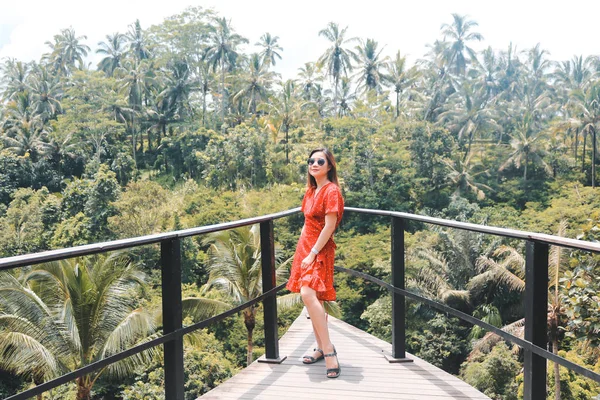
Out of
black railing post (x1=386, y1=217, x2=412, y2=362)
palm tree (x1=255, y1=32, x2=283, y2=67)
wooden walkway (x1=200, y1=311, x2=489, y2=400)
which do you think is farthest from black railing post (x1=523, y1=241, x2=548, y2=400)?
palm tree (x1=255, y1=32, x2=283, y2=67)

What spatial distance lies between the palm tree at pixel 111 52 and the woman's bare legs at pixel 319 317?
49141mm

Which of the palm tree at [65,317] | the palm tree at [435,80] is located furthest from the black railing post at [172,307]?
the palm tree at [435,80]

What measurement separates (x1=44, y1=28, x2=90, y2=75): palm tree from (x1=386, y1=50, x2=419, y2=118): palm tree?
99.4 feet

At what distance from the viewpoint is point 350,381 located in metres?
2.76

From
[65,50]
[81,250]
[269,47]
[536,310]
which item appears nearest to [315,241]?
[536,310]

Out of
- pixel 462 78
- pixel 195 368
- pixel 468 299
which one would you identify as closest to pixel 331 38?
pixel 462 78

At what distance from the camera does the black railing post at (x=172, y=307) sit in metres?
2.06

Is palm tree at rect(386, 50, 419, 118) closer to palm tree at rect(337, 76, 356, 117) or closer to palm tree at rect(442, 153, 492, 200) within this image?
palm tree at rect(337, 76, 356, 117)

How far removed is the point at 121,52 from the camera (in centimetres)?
4734

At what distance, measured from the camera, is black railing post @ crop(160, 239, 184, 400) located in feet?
6.75

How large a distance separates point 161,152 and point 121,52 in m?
14.8

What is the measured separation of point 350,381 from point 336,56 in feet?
130

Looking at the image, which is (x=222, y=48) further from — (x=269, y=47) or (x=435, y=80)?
(x=435, y=80)

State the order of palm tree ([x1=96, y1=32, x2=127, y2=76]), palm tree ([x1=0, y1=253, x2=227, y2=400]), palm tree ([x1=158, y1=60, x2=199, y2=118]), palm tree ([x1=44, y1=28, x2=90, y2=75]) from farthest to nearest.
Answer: palm tree ([x1=44, y1=28, x2=90, y2=75]) → palm tree ([x1=96, y1=32, x2=127, y2=76]) → palm tree ([x1=158, y1=60, x2=199, y2=118]) → palm tree ([x1=0, y1=253, x2=227, y2=400])
